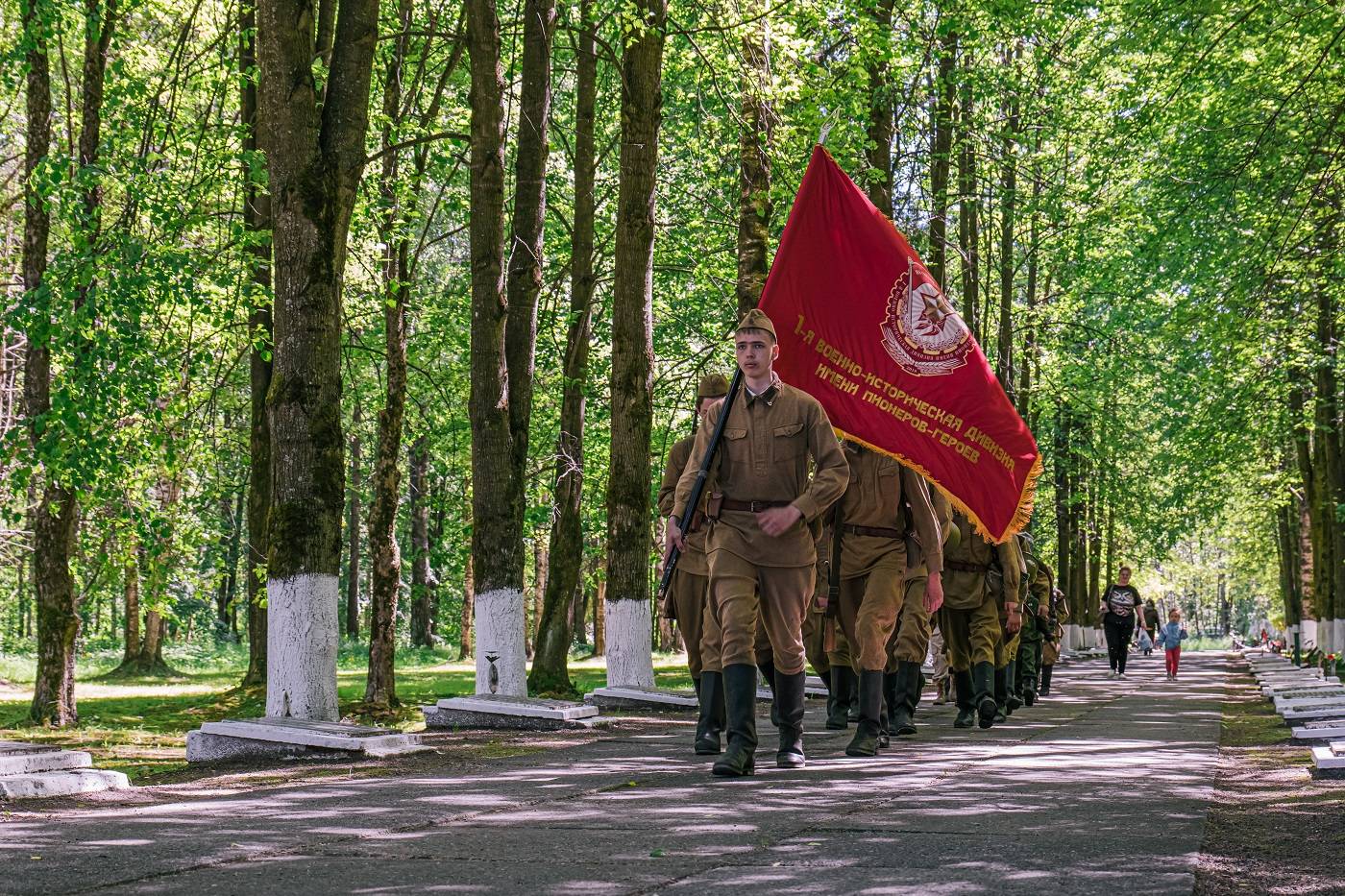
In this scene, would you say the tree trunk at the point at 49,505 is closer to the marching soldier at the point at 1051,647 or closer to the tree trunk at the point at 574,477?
the tree trunk at the point at 574,477

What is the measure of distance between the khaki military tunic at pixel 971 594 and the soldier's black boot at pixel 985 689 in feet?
0.26

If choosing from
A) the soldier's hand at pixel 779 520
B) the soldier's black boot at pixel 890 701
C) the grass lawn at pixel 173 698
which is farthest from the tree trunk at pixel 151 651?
the soldier's hand at pixel 779 520

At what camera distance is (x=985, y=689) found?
532 inches

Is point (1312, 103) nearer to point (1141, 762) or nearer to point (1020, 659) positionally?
point (1020, 659)

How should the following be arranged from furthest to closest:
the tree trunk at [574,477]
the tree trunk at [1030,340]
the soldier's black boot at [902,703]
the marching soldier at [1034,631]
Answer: the tree trunk at [1030,340]
the tree trunk at [574,477]
the marching soldier at [1034,631]
the soldier's black boot at [902,703]

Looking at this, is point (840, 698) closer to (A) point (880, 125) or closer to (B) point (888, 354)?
(B) point (888, 354)

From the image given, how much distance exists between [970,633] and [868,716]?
10.7ft

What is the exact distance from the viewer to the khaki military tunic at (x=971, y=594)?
1332 centimetres

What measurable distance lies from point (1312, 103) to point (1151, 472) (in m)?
29.5

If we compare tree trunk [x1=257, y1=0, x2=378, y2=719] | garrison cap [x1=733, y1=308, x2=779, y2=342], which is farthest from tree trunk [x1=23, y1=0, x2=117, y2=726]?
garrison cap [x1=733, y1=308, x2=779, y2=342]

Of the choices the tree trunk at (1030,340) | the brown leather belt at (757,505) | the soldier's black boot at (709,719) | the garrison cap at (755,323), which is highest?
the tree trunk at (1030,340)

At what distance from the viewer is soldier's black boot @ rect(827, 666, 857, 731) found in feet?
43.0

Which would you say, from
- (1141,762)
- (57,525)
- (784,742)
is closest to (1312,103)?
(1141,762)

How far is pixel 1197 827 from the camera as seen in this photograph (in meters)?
6.68
